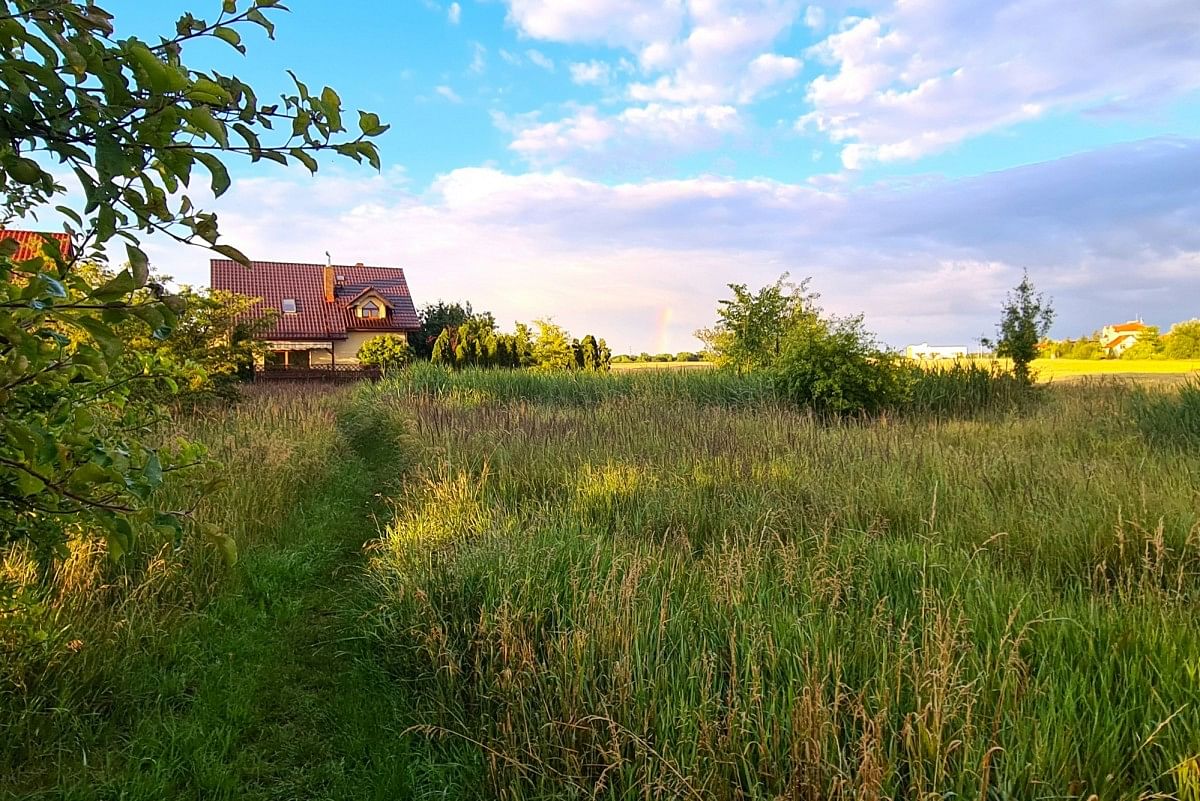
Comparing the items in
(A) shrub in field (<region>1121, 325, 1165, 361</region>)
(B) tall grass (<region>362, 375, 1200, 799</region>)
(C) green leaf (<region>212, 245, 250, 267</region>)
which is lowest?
(B) tall grass (<region>362, 375, 1200, 799</region>)

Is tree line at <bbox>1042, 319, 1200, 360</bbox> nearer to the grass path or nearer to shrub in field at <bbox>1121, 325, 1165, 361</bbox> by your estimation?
shrub in field at <bbox>1121, 325, 1165, 361</bbox>

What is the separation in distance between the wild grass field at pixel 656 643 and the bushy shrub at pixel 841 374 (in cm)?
539

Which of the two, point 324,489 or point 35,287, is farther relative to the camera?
point 324,489

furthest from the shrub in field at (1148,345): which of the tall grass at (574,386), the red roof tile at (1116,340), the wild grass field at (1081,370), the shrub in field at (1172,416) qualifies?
the tall grass at (574,386)

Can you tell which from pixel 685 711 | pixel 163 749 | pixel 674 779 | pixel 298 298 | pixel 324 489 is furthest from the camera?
pixel 298 298

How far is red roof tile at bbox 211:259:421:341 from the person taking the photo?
124ft

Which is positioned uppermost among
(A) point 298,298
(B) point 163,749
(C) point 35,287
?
(A) point 298,298

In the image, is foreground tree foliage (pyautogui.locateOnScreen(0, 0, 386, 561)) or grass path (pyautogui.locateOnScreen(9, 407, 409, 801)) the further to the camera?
grass path (pyautogui.locateOnScreen(9, 407, 409, 801))

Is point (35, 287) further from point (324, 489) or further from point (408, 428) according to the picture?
point (408, 428)

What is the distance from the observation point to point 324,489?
311 inches

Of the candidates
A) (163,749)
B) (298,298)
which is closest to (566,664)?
(163,749)

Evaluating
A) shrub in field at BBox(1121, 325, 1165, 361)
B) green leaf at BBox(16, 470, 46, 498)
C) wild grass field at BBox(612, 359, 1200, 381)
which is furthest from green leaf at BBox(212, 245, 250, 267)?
shrub in field at BBox(1121, 325, 1165, 361)

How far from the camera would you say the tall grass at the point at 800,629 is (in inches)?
81.4

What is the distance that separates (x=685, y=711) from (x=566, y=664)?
570 mm
